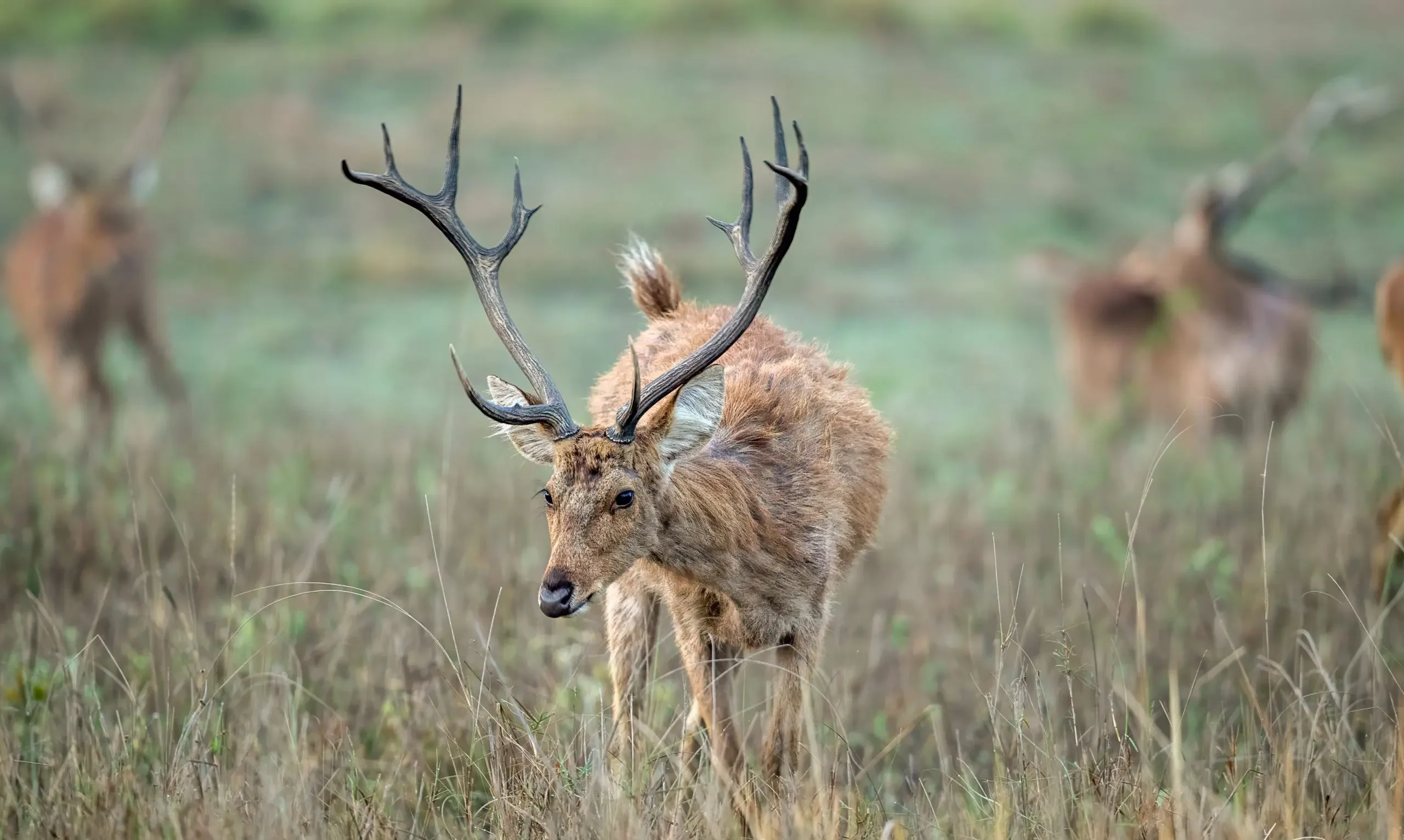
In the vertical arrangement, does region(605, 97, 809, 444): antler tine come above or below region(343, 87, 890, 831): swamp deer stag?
above

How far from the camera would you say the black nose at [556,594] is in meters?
4.09

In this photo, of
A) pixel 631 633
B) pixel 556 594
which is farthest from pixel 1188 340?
pixel 556 594

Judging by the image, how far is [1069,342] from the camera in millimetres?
11000

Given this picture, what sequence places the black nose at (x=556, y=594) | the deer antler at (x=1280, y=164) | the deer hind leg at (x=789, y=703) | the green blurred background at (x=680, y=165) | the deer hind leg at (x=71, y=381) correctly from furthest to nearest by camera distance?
1. the green blurred background at (x=680, y=165)
2. the deer hind leg at (x=71, y=381)
3. the deer antler at (x=1280, y=164)
4. the deer hind leg at (x=789, y=703)
5. the black nose at (x=556, y=594)

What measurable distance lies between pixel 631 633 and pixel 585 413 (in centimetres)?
539

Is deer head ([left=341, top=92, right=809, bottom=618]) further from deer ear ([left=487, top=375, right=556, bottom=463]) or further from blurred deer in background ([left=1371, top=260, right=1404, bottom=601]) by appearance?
blurred deer in background ([left=1371, top=260, right=1404, bottom=601])

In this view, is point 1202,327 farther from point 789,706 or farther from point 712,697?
point 712,697

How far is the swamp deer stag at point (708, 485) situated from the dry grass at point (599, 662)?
0.19m

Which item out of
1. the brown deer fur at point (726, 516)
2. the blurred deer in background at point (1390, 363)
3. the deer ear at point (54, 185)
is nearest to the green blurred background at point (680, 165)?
the deer ear at point (54, 185)

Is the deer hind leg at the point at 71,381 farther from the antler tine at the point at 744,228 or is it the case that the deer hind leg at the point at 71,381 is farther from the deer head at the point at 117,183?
the antler tine at the point at 744,228

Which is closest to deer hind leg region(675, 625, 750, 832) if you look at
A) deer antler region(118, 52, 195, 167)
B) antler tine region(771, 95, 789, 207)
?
antler tine region(771, 95, 789, 207)

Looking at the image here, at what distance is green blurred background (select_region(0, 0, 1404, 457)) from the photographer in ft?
42.1

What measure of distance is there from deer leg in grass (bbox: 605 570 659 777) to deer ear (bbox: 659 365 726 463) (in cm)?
67

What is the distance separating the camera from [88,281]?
9953mm
